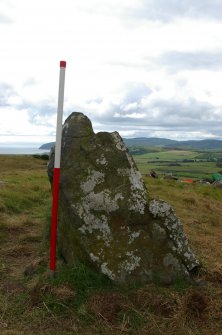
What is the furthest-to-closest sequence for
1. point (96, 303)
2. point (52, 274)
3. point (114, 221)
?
point (114, 221) < point (52, 274) < point (96, 303)

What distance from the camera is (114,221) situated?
27.3 ft

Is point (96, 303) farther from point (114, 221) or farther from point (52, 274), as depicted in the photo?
point (114, 221)

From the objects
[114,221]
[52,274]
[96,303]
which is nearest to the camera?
[96,303]

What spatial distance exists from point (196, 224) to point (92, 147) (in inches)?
282

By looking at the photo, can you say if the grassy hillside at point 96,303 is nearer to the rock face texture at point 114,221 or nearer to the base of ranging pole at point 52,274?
the base of ranging pole at point 52,274

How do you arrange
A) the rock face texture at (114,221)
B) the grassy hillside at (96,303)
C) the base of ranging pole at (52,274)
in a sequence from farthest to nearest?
the rock face texture at (114,221) < the base of ranging pole at (52,274) < the grassy hillside at (96,303)

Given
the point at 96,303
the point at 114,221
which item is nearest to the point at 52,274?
the point at 96,303

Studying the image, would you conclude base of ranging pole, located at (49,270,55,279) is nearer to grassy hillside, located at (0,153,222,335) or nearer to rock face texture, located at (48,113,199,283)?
grassy hillside, located at (0,153,222,335)

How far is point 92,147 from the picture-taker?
29.7 feet

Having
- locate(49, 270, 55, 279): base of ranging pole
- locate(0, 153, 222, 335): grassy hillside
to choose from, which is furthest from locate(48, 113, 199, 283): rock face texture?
locate(49, 270, 55, 279): base of ranging pole

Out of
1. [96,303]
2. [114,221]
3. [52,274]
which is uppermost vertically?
[114,221]

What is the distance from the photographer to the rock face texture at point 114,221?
26.1 feet

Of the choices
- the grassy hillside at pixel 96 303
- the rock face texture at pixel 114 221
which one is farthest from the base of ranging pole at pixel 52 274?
the rock face texture at pixel 114 221

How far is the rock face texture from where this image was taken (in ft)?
26.1
